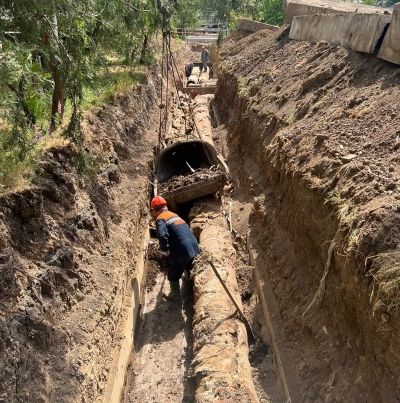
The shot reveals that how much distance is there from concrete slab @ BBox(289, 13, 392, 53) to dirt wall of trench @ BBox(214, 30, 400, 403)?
0.29m

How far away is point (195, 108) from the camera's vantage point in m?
15.2

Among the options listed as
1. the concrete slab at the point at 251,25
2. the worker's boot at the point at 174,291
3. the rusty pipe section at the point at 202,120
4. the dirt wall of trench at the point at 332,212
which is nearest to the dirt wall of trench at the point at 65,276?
the worker's boot at the point at 174,291

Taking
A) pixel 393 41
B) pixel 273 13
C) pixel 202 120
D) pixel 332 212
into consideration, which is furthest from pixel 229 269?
pixel 273 13

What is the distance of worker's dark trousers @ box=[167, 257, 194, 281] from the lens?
288 inches

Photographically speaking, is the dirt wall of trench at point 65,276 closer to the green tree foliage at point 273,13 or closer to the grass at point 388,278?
the grass at point 388,278

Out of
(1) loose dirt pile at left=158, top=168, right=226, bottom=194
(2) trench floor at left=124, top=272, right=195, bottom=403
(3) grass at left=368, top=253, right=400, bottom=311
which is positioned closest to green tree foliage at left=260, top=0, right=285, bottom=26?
(1) loose dirt pile at left=158, top=168, right=226, bottom=194

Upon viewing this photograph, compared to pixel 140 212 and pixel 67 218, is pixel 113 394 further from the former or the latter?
pixel 140 212

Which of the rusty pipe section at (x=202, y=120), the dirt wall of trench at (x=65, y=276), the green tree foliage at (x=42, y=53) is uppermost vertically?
the green tree foliage at (x=42, y=53)

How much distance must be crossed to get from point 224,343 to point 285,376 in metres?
0.93

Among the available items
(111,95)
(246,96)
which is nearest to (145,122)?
(111,95)

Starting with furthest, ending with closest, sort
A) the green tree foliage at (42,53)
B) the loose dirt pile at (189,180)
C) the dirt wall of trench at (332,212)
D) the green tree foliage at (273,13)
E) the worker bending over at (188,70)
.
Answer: the green tree foliage at (273,13) → the worker bending over at (188,70) → the loose dirt pile at (189,180) → the dirt wall of trench at (332,212) → the green tree foliage at (42,53)

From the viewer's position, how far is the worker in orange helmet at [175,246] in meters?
7.20

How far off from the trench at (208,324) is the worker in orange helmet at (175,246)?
213 millimetres

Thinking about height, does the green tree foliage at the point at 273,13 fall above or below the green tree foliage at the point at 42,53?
below
